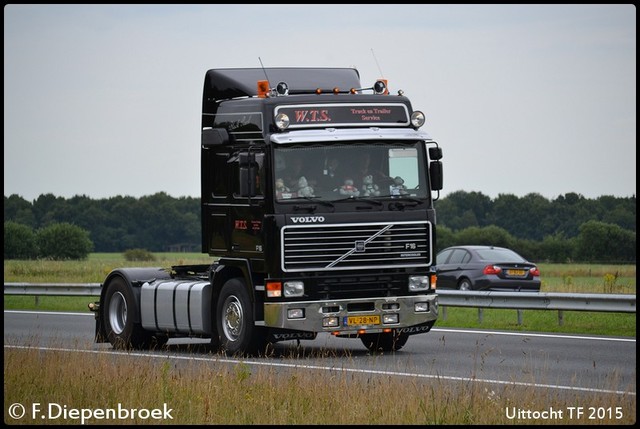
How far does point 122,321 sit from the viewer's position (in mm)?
20906

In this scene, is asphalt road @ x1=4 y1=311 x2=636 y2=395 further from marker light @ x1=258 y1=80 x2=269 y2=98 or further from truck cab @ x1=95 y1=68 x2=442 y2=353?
marker light @ x1=258 y1=80 x2=269 y2=98

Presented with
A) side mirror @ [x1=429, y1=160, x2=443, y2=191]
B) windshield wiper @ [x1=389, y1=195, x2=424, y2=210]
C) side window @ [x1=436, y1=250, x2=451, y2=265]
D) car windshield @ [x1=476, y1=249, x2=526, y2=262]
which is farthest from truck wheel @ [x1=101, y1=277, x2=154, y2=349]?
side window @ [x1=436, y1=250, x2=451, y2=265]

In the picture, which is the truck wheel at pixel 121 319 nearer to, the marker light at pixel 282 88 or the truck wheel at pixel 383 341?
the truck wheel at pixel 383 341

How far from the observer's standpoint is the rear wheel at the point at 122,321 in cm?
2045

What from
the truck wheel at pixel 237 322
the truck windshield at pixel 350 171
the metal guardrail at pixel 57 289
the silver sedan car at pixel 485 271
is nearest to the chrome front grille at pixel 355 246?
the truck windshield at pixel 350 171

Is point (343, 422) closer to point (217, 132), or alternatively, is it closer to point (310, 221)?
point (310, 221)

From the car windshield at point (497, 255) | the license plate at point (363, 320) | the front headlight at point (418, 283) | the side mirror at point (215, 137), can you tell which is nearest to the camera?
the license plate at point (363, 320)

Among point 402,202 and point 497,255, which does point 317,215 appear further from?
point 497,255

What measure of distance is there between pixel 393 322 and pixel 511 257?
48.8 ft

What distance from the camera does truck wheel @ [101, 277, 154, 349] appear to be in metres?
20.5

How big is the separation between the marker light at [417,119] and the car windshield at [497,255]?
14078mm

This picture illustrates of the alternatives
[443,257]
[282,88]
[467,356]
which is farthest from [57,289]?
[467,356]

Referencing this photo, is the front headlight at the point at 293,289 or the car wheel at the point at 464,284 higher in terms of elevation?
the front headlight at the point at 293,289

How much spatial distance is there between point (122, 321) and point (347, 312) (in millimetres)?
4536
